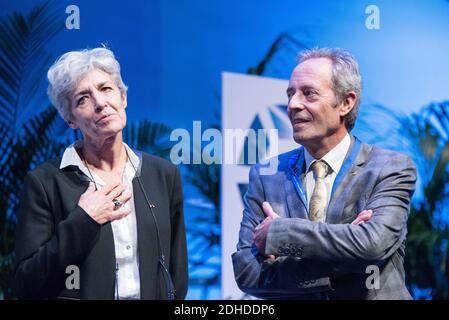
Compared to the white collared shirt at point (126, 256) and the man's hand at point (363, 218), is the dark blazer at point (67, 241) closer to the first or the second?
the white collared shirt at point (126, 256)

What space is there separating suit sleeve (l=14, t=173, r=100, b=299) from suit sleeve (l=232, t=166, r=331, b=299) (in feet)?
2.22

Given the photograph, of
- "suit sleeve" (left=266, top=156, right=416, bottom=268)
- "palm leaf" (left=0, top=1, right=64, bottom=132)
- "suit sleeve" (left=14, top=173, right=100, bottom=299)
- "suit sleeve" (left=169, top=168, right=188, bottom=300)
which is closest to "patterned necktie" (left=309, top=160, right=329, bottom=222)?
"suit sleeve" (left=266, top=156, right=416, bottom=268)

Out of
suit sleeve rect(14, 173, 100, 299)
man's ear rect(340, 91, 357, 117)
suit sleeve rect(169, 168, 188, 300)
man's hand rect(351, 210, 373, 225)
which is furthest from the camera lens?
man's ear rect(340, 91, 357, 117)

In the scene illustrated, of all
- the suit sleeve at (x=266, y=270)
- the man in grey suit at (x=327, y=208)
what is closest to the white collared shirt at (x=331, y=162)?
the man in grey suit at (x=327, y=208)

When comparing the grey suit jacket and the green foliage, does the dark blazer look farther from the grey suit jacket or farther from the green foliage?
the green foliage

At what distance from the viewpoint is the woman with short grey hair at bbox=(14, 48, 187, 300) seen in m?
2.86

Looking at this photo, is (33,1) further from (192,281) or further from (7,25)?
(192,281)

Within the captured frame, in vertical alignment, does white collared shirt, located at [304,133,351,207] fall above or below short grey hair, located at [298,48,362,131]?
below

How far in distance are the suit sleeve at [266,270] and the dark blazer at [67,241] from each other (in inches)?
13.9

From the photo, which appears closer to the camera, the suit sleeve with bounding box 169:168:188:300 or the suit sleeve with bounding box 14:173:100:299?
the suit sleeve with bounding box 14:173:100:299

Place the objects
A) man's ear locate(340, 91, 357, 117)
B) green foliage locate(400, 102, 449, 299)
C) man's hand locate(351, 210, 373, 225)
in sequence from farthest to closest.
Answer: green foliage locate(400, 102, 449, 299) < man's ear locate(340, 91, 357, 117) < man's hand locate(351, 210, 373, 225)

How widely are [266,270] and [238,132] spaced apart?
1039mm

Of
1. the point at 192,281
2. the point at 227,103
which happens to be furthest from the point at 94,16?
the point at 192,281

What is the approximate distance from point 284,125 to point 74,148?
128cm
